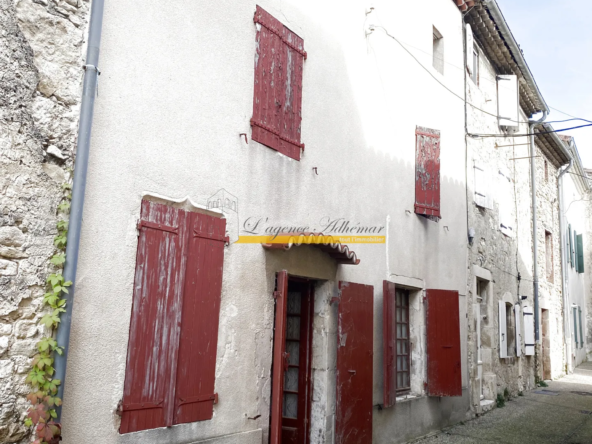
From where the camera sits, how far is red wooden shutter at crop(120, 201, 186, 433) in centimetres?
374

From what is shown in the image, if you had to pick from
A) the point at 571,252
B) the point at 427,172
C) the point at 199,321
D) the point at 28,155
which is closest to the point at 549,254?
the point at 571,252

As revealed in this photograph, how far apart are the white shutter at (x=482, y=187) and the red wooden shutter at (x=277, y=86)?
5030 millimetres

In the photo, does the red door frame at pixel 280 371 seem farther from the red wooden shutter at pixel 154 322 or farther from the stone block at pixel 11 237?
the stone block at pixel 11 237

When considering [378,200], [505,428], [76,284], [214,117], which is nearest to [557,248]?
[505,428]

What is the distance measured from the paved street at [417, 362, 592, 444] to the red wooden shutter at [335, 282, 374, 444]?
1468mm

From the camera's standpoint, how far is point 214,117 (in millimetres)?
4547

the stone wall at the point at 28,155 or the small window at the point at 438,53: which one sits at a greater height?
the small window at the point at 438,53

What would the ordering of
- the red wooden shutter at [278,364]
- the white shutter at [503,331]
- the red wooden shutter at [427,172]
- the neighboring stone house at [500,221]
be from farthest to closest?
the white shutter at [503,331] → the neighboring stone house at [500,221] → the red wooden shutter at [427,172] → the red wooden shutter at [278,364]

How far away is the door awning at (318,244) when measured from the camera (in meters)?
4.87

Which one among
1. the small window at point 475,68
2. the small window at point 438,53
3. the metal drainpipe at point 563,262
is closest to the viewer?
the small window at point 438,53

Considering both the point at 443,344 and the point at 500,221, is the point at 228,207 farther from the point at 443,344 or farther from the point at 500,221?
the point at 500,221

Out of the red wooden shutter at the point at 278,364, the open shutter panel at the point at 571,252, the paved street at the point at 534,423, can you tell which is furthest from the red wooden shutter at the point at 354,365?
the open shutter panel at the point at 571,252

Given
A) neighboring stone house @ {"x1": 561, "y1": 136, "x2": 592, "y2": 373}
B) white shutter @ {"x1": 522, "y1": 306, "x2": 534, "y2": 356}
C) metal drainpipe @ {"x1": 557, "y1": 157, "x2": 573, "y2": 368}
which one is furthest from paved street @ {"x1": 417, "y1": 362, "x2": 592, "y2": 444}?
neighboring stone house @ {"x1": 561, "y1": 136, "x2": 592, "y2": 373}

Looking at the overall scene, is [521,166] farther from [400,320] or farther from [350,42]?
[350,42]
